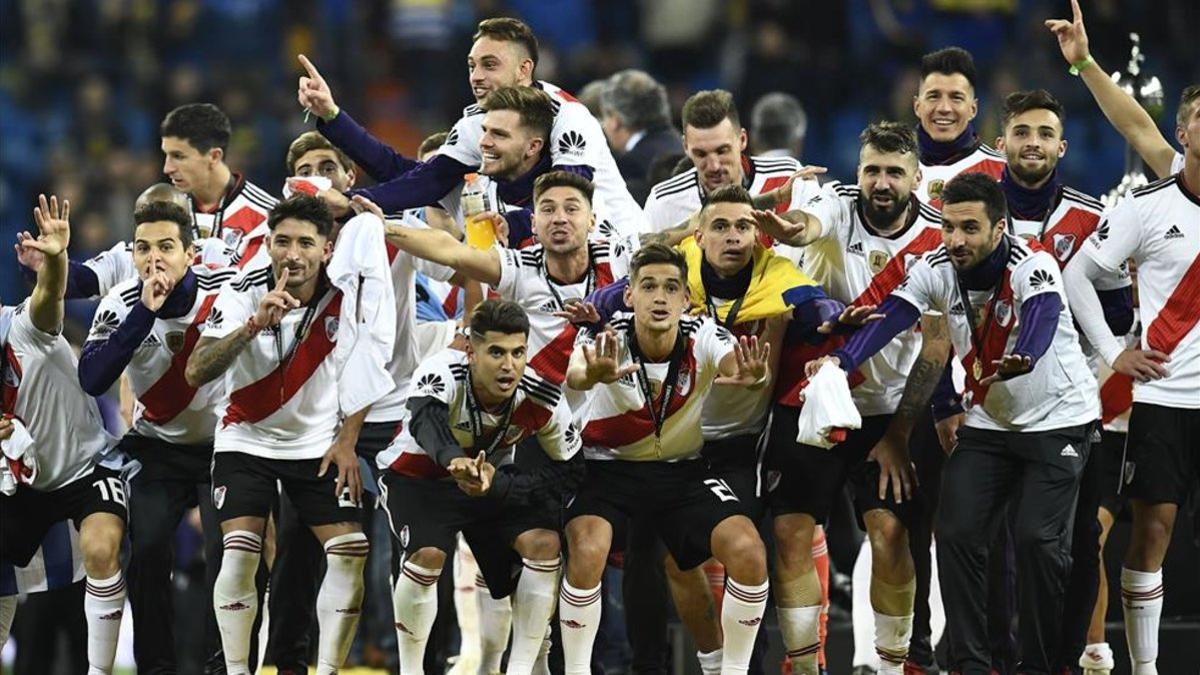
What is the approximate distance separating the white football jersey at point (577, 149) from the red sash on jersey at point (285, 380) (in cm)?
93

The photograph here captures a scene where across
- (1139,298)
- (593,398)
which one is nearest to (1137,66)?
(1139,298)

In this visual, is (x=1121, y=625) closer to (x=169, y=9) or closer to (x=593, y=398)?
(x=593, y=398)

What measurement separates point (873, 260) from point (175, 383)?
109 inches

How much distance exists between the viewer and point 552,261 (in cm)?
802

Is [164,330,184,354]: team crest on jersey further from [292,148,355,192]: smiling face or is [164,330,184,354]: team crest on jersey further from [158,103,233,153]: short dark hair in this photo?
[292,148,355,192]: smiling face

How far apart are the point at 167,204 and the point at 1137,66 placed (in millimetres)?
4555

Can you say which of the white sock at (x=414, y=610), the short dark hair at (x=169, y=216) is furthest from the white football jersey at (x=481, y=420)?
the short dark hair at (x=169, y=216)

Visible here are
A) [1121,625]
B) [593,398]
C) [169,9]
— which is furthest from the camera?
[169,9]

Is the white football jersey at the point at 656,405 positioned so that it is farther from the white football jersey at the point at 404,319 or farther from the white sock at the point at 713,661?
the white football jersey at the point at 404,319

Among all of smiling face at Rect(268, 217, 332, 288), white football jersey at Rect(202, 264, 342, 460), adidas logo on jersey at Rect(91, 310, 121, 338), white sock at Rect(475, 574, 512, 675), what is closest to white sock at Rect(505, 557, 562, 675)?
white sock at Rect(475, 574, 512, 675)

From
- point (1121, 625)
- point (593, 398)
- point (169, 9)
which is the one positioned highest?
point (169, 9)

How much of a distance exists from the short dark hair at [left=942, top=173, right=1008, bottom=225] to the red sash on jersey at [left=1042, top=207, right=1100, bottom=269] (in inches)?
26.1

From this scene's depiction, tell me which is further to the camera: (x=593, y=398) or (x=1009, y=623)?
(x=1009, y=623)

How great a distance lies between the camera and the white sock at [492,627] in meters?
8.22
